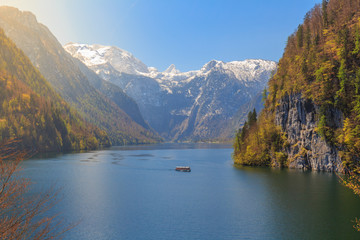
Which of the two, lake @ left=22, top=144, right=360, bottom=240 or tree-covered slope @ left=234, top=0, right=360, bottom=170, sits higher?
tree-covered slope @ left=234, top=0, right=360, bottom=170

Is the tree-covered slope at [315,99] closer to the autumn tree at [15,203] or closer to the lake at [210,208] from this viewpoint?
the lake at [210,208]

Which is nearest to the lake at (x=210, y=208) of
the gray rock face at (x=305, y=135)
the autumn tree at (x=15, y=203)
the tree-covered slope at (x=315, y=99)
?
the gray rock face at (x=305, y=135)

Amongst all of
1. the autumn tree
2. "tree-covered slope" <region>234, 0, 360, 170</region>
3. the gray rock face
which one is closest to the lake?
the gray rock face

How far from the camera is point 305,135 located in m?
115

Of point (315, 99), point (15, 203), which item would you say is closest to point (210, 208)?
point (15, 203)

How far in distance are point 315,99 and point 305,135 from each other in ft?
49.0

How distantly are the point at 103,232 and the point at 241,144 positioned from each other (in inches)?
4189

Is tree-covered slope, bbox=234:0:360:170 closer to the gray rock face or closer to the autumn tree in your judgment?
the gray rock face

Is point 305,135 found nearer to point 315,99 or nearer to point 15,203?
point 315,99

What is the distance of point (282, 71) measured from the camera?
449 feet

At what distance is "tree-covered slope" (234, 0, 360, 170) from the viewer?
96.8 m

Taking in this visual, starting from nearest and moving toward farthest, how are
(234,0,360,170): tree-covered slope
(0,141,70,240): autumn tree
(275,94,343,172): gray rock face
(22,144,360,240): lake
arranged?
1. (0,141,70,240): autumn tree
2. (22,144,360,240): lake
3. (234,0,360,170): tree-covered slope
4. (275,94,343,172): gray rock face

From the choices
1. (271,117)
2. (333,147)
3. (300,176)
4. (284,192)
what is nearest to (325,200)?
(284,192)

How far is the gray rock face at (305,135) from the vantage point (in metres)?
103
